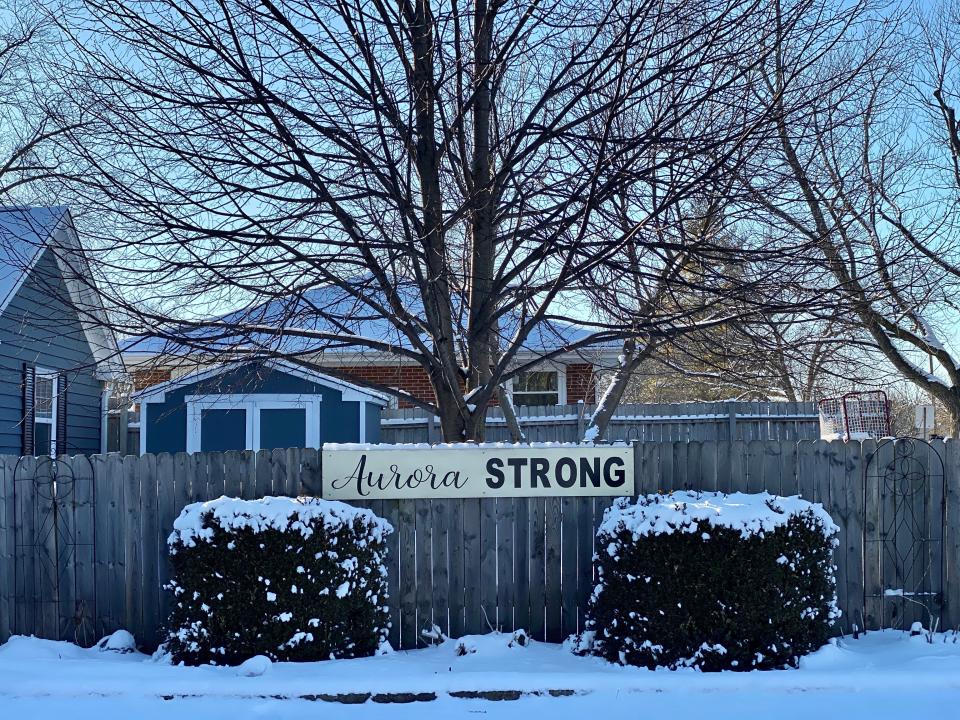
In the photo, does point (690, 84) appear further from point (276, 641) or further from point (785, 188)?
point (276, 641)

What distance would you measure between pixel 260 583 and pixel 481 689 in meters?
1.73

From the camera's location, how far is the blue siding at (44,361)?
48.0 feet

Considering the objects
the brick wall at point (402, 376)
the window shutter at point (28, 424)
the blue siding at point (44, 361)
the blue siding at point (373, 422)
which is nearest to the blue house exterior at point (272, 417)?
the blue siding at point (373, 422)

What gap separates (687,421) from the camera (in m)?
21.3

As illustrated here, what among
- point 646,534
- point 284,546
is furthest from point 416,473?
point 646,534

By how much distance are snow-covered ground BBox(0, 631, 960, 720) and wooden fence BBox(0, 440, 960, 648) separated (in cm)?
71

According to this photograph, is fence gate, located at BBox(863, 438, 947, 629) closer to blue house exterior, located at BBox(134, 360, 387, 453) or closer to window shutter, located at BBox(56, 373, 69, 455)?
blue house exterior, located at BBox(134, 360, 387, 453)

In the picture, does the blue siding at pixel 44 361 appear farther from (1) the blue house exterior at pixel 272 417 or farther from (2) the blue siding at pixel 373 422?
(2) the blue siding at pixel 373 422

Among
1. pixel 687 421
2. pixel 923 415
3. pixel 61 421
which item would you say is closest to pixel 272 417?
pixel 61 421

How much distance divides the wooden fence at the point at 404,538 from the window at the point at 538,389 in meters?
15.2

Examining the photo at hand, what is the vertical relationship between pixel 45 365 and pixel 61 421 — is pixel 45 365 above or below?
above

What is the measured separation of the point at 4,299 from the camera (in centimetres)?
1394

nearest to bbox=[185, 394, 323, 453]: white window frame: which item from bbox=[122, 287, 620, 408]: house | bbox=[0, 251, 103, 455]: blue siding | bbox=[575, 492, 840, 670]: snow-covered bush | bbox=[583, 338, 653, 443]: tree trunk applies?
bbox=[122, 287, 620, 408]: house

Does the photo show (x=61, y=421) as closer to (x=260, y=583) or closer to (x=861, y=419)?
(x=260, y=583)
